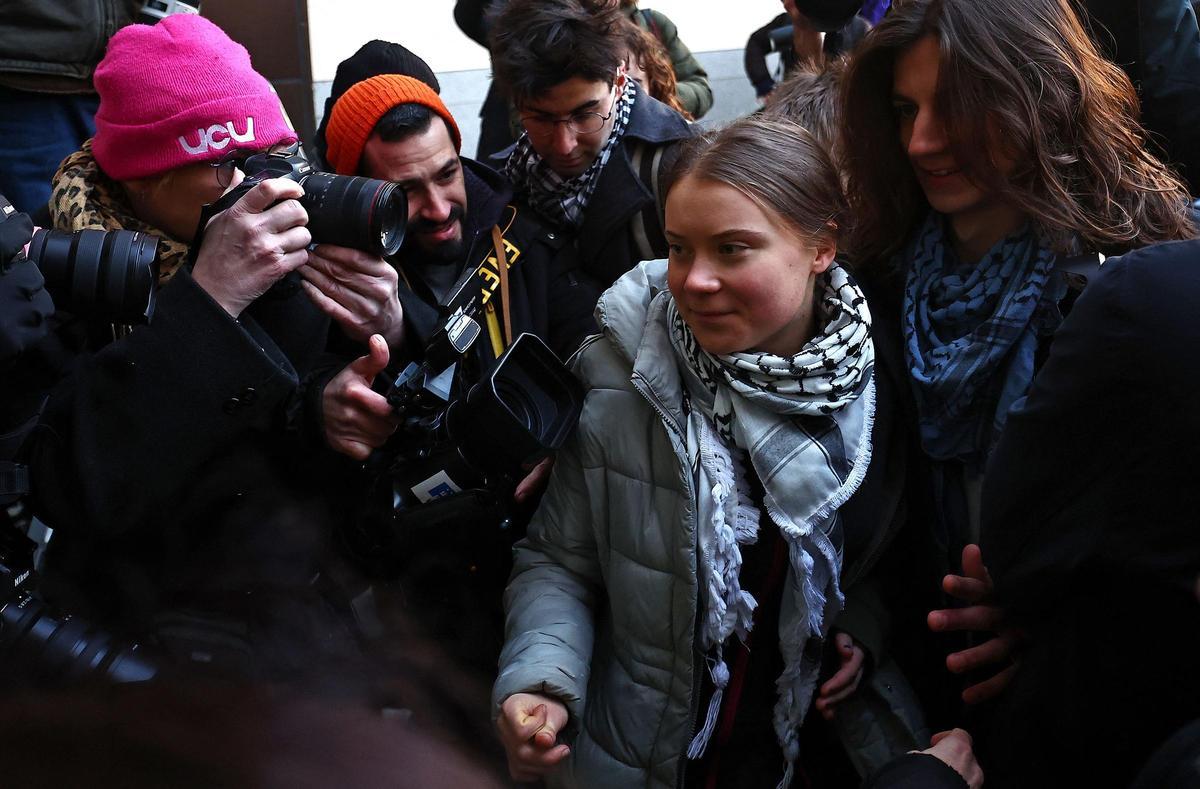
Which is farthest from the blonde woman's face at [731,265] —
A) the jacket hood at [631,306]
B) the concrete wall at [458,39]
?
the concrete wall at [458,39]

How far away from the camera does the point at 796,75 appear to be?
2541mm

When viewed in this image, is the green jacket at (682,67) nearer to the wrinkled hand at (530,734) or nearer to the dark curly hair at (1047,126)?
the dark curly hair at (1047,126)

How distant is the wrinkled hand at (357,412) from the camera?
5.80 feet

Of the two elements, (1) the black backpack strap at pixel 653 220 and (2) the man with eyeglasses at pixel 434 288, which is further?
(1) the black backpack strap at pixel 653 220

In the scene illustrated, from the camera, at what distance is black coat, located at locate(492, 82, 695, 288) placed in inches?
86.6

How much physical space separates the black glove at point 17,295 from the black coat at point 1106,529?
1184mm

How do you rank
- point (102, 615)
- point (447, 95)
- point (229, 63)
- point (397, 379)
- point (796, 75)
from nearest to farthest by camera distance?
point (102, 615) → point (397, 379) → point (229, 63) → point (796, 75) → point (447, 95)

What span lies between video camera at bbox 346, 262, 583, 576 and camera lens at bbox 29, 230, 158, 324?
1.45ft

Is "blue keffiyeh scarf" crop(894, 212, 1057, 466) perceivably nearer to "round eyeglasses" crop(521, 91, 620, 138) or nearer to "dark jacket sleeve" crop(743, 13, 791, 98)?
"round eyeglasses" crop(521, 91, 620, 138)

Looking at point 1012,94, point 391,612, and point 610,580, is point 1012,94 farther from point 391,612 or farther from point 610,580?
point 391,612

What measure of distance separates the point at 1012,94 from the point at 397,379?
3.45 feet

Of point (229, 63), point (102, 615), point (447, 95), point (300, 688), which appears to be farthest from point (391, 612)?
point (447, 95)

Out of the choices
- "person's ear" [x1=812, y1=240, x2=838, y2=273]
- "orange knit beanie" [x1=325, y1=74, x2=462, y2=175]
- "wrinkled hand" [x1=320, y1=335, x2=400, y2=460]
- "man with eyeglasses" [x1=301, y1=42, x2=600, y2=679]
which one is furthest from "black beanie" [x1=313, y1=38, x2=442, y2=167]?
"person's ear" [x1=812, y1=240, x2=838, y2=273]

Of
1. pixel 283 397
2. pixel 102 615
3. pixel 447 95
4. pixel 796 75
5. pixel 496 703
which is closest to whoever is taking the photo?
pixel 102 615
